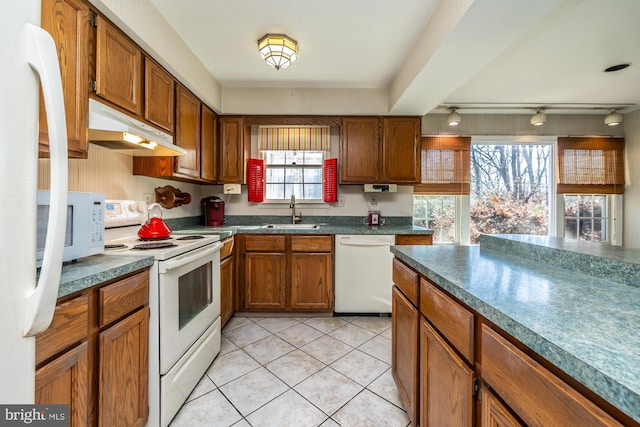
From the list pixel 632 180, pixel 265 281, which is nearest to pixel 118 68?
pixel 265 281

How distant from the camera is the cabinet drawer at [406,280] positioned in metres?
1.22

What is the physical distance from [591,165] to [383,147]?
3.10 metres

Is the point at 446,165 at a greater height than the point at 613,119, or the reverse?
the point at 613,119

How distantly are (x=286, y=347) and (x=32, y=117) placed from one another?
6.72 ft

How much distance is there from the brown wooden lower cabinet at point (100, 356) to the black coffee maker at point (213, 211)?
1679 mm

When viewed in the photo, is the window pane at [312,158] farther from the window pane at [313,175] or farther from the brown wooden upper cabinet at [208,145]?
the brown wooden upper cabinet at [208,145]

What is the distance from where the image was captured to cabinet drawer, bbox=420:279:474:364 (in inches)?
31.6

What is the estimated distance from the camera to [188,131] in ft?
7.48

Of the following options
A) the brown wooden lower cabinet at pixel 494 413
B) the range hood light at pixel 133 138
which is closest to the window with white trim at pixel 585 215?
the brown wooden lower cabinet at pixel 494 413

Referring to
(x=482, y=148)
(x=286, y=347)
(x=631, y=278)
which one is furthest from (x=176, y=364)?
(x=482, y=148)

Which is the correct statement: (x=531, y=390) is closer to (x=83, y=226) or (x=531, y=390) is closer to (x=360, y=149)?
(x=83, y=226)

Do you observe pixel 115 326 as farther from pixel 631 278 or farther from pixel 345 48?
pixel 345 48

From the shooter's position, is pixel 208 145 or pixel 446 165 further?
pixel 446 165

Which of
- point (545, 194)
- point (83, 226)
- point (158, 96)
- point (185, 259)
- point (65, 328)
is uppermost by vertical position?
point (158, 96)
